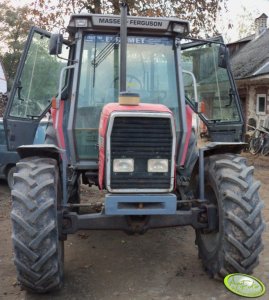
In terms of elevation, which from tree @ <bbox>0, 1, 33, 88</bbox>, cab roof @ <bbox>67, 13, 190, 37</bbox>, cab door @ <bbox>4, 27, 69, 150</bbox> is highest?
tree @ <bbox>0, 1, 33, 88</bbox>

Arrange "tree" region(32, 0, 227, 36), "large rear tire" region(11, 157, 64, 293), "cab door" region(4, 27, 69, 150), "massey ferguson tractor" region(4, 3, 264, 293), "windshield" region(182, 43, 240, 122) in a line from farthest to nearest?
"tree" region(32, 0, 227, 36) < "windshield" region(182, 43, 240, 122) < "cab door" region(4, 27, 69, 150) < "massey ferguson tractor" region(4, 3, 264, 293) < "large rear tire" region(11, 157, 64, 293)

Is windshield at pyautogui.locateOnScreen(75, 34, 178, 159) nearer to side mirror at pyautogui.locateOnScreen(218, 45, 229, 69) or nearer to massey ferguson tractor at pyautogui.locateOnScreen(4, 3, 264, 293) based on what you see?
massey ferguson tractor at pyautogui.locateOnScreen(4, 3, 264, 293)

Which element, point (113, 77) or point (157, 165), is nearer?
point (157, 165)

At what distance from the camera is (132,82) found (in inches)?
200

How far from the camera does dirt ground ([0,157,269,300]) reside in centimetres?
429

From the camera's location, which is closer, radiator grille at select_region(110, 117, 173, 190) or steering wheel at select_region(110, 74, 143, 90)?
radiator grille at select_region(110, 117, 173, 190)

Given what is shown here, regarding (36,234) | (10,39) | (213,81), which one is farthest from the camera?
(10,39)

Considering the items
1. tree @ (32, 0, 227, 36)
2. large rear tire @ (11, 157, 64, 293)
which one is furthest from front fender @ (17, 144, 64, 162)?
tree @ (32, 0, 227, 36)

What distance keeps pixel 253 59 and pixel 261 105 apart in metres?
3.36

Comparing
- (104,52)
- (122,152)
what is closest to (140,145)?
(122,152)

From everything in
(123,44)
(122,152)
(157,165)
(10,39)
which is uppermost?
(10,39)

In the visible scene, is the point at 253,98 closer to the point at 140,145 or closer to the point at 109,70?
the point at 109,70

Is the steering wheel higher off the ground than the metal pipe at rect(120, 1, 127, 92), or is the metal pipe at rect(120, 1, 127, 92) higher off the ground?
the metal pipe at rect(120, 1, 127, 92)

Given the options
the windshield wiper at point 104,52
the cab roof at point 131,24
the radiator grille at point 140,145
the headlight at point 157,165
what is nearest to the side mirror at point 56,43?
the cab roof at point 131,24
